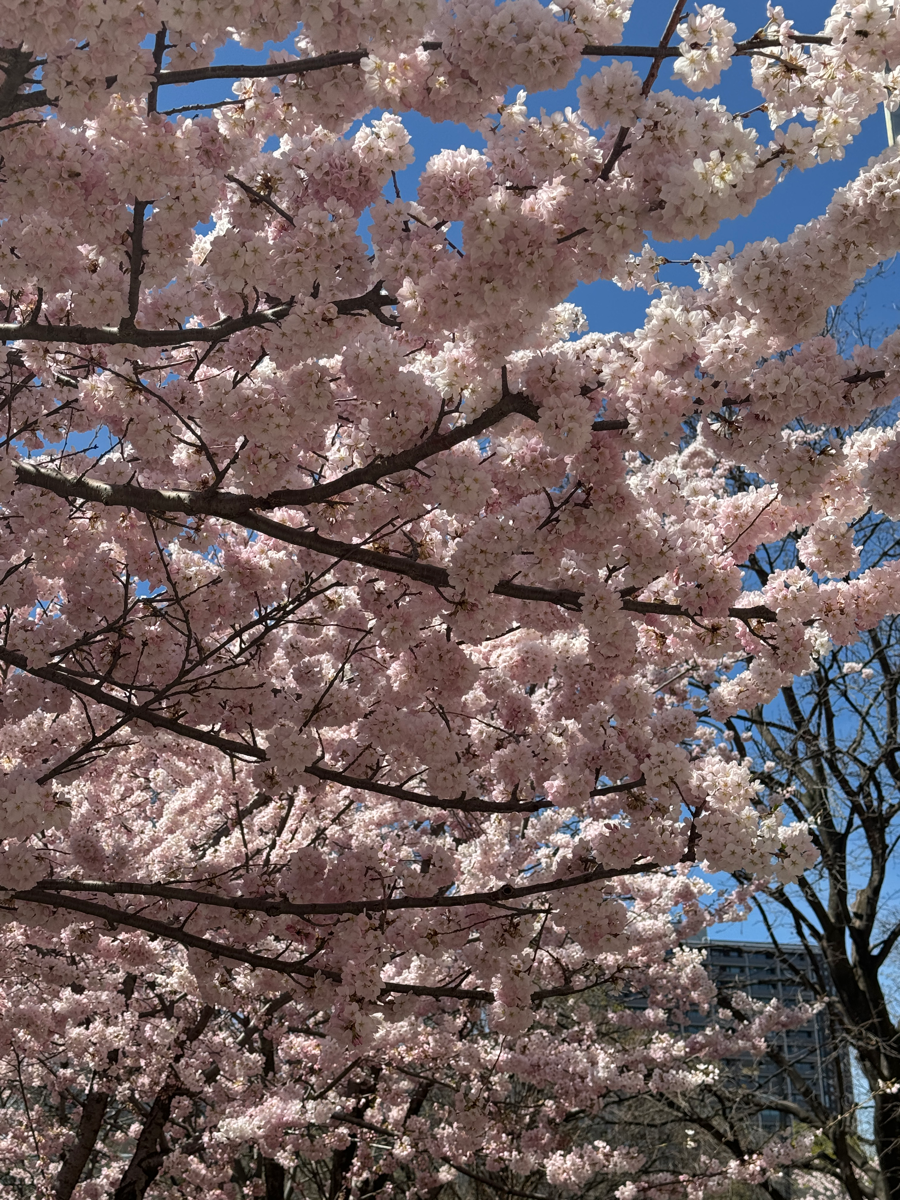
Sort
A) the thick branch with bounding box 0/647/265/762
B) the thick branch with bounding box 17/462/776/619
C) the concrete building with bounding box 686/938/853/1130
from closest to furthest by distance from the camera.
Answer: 1. the thick branch with bounding box 17/462/776/619
2. the thick branch with bounding box 0/647/265/762
3. the concrete building with bounding box 686/938/853/1130

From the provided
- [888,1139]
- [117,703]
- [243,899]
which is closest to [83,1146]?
[243,899]

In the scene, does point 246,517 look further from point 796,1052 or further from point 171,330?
point 796,1052

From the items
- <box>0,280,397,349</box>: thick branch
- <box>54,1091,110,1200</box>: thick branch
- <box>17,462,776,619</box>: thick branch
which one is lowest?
<box>54,1091,110,1200</box>: thick branch

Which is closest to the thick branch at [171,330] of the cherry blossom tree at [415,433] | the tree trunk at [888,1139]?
the cherry blossom tree at [415,433]

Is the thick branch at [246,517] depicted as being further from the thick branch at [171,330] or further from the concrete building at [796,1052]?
the concrete building at [796,1052]

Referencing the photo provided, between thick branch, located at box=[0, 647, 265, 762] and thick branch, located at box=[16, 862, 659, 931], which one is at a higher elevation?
thick branch, located at box=[0, 647, 265, 762]

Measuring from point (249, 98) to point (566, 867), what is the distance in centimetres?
414

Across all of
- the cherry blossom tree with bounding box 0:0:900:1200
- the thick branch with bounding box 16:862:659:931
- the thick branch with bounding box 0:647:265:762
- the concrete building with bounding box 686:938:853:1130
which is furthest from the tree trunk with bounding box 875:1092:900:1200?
the thick branch with bounding box 0:647:265:762

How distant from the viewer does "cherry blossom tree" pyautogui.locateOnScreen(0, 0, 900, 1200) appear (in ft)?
9.98

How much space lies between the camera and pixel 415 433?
3709mm

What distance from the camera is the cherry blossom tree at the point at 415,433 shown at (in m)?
3.04

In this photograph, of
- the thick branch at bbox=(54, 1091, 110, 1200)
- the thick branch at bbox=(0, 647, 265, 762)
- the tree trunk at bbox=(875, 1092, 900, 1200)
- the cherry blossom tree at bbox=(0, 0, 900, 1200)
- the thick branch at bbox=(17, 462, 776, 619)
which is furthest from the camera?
the tree trunk at bbox=(875, 1092, 900, 1200)

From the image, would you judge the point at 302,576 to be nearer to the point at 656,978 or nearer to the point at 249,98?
the point at 249,98

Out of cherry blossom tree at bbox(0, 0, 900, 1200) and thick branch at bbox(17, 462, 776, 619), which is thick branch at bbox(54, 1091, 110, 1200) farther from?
thick branch at bbox(17, 462, 776, 619)
